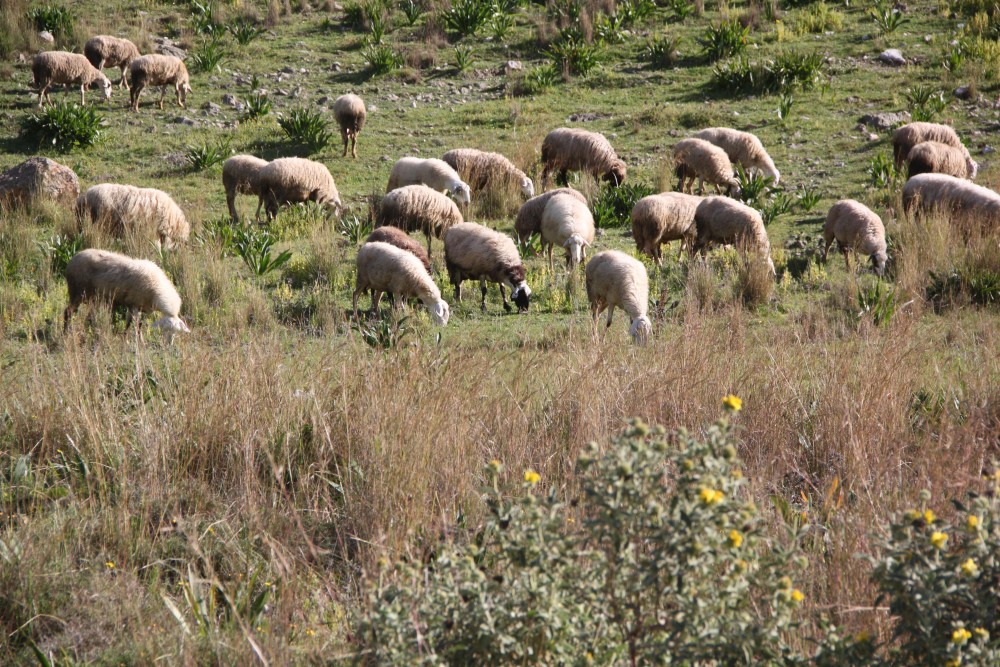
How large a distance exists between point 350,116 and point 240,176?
10.6ft

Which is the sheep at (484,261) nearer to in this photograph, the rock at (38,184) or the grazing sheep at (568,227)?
the grazing sheep at (568,227)

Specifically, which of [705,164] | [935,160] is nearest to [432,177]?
[705,164]

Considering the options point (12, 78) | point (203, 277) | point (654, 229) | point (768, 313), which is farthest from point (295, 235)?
point (12, 78)

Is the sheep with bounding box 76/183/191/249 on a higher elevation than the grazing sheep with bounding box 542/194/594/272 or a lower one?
higher

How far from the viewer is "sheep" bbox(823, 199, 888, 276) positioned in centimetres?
1177

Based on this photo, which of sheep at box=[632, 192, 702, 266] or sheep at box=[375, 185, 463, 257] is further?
sheep at box=[375, 185, 463, 257]

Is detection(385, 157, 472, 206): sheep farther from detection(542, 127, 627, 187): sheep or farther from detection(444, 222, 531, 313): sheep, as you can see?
detection(444, 222, 531, 313): sheep

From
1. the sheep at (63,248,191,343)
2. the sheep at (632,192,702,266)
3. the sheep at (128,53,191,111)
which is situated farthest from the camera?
the sheep at (128,53,191,111)

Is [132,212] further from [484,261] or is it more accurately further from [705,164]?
[705,164]

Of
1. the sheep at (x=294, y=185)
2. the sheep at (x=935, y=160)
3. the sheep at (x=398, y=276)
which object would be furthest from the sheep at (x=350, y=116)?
the sheep at (x=935, y=160)

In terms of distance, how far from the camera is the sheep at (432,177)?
14.3 m

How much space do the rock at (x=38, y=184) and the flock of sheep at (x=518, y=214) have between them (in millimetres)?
1693

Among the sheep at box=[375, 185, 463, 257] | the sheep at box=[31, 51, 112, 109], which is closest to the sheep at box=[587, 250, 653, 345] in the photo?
the sheep at box=[375, 185, 463, 257]

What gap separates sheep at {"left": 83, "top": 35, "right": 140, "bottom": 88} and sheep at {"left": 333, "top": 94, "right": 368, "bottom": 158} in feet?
18.8
